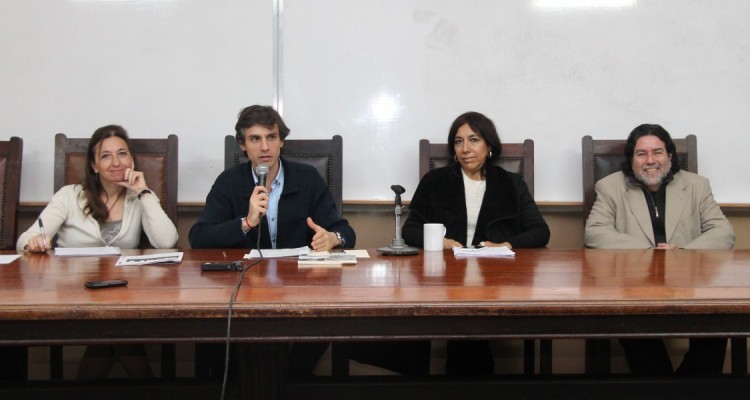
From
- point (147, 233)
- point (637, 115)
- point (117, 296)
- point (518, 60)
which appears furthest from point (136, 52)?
point (637, 115)

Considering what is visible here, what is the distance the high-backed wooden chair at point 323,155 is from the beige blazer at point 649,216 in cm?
101

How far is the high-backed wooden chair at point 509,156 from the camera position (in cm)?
266

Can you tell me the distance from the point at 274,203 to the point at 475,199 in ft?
2.67

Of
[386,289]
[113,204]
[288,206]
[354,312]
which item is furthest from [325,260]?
[113,204]

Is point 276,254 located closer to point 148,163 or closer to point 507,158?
point 148,163

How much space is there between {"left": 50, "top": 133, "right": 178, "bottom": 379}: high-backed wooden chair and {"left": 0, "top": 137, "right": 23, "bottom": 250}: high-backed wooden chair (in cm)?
17

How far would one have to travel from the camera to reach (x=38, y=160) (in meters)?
2.89

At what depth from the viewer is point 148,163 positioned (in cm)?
262

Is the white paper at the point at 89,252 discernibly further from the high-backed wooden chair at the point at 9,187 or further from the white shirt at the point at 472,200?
the white shirt at the point at 472,200

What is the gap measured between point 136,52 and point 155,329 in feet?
6.90

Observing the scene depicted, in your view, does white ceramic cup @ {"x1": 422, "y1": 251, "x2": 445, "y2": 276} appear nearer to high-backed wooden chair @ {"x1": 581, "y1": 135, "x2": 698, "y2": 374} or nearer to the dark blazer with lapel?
the dark blazer with lapel

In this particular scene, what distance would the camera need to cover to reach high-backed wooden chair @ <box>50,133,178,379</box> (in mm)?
2600

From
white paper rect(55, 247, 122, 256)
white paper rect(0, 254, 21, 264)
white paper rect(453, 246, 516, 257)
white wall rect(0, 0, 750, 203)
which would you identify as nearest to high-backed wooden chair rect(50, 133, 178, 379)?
white wall rect(0, 0, 750, 203)

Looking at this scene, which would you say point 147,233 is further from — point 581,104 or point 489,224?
point 581,104
